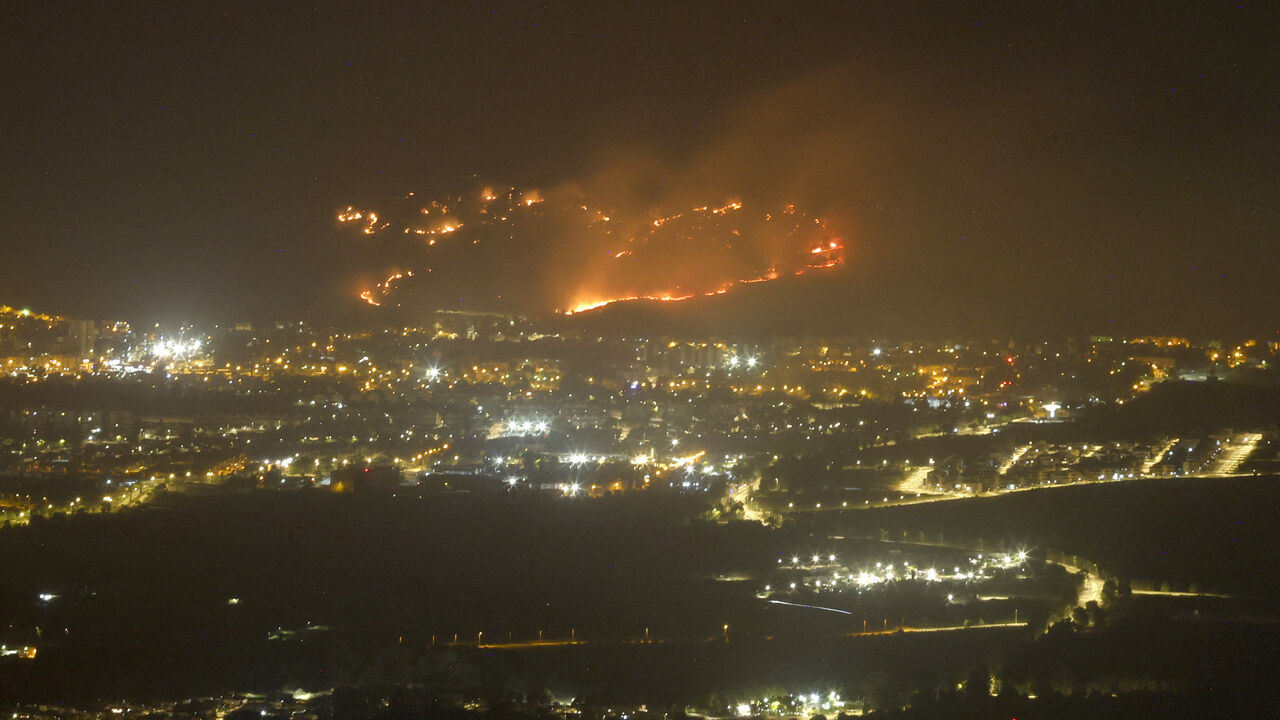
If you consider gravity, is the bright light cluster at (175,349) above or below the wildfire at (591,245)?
below

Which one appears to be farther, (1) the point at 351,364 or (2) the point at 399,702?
(1) the point at 351,364

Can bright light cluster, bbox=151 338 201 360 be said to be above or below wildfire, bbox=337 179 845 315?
below

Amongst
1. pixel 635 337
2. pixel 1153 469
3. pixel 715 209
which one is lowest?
pixel 1153 469

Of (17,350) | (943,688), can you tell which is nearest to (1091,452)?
(943,688)

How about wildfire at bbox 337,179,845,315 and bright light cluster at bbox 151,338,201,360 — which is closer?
bright light cluster at bbox 151,338,201,360

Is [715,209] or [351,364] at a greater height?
[715,209]

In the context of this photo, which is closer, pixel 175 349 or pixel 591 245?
pixel 175 349

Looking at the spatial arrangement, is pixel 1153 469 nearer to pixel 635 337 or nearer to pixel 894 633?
pixel 894 633

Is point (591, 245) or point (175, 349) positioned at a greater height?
point (591, 245)

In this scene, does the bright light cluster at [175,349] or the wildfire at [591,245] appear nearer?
the bright light cluster at [175,349]

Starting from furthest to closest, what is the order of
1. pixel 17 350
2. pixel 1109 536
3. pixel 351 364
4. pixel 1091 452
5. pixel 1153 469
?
1. pixel 351 364
2. pixel 17 350
3. pixel 1091 452
4. pixel 1153 469
5. pixel 1109 536

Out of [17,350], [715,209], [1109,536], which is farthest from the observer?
[715,209]
